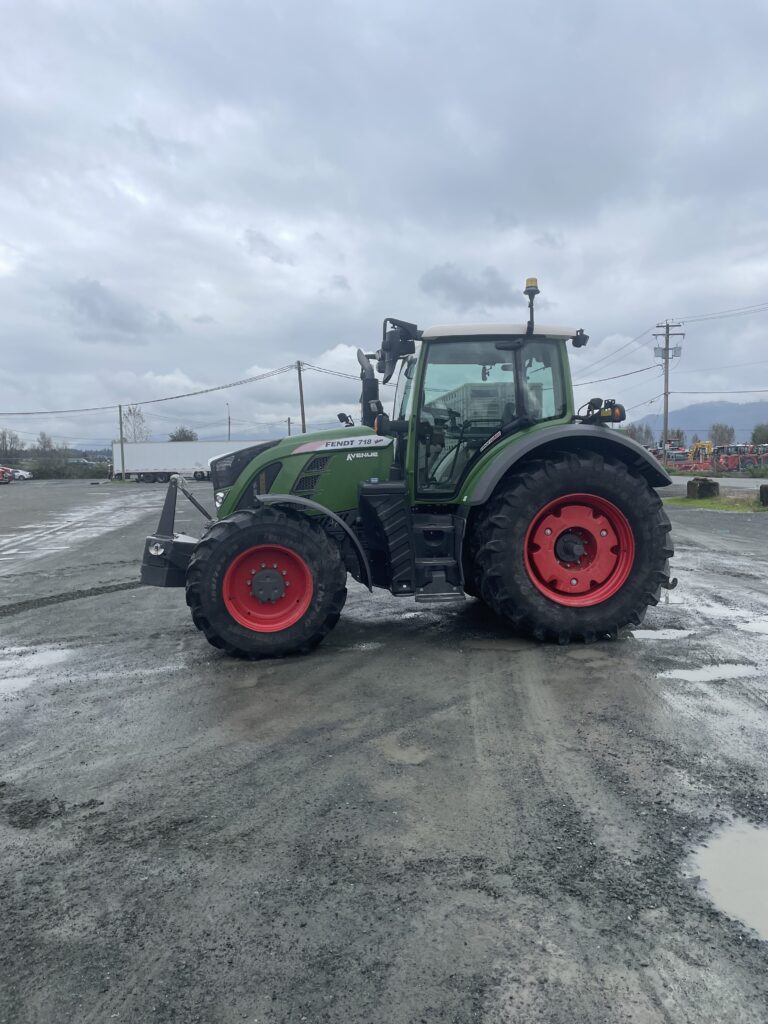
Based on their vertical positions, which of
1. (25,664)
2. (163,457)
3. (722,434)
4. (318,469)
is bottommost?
(25,664)

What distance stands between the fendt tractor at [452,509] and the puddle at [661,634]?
24 cm

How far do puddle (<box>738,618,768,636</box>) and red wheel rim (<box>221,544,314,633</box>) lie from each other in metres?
3.72

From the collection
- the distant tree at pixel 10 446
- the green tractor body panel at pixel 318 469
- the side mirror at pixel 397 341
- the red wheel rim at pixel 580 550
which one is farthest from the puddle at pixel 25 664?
the distant tree at pixel 10 446

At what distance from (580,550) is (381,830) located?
335 cm

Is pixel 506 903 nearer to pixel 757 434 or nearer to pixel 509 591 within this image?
pixel 509 591

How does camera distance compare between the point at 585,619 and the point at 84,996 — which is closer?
the point at 84,996

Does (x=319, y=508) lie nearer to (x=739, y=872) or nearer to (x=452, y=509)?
(x=452, y=509)

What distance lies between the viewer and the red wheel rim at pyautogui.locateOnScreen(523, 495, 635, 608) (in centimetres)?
558

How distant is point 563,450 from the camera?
18.8ft

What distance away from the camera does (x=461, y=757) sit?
3514 millimetres

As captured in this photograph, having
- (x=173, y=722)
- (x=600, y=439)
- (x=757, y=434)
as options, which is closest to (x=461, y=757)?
(x=173, y=722)

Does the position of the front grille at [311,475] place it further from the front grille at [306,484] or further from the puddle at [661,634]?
the puddle at [661,634]

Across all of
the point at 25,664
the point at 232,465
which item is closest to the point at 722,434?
the point at 232,465

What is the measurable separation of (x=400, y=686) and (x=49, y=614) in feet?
14.3
